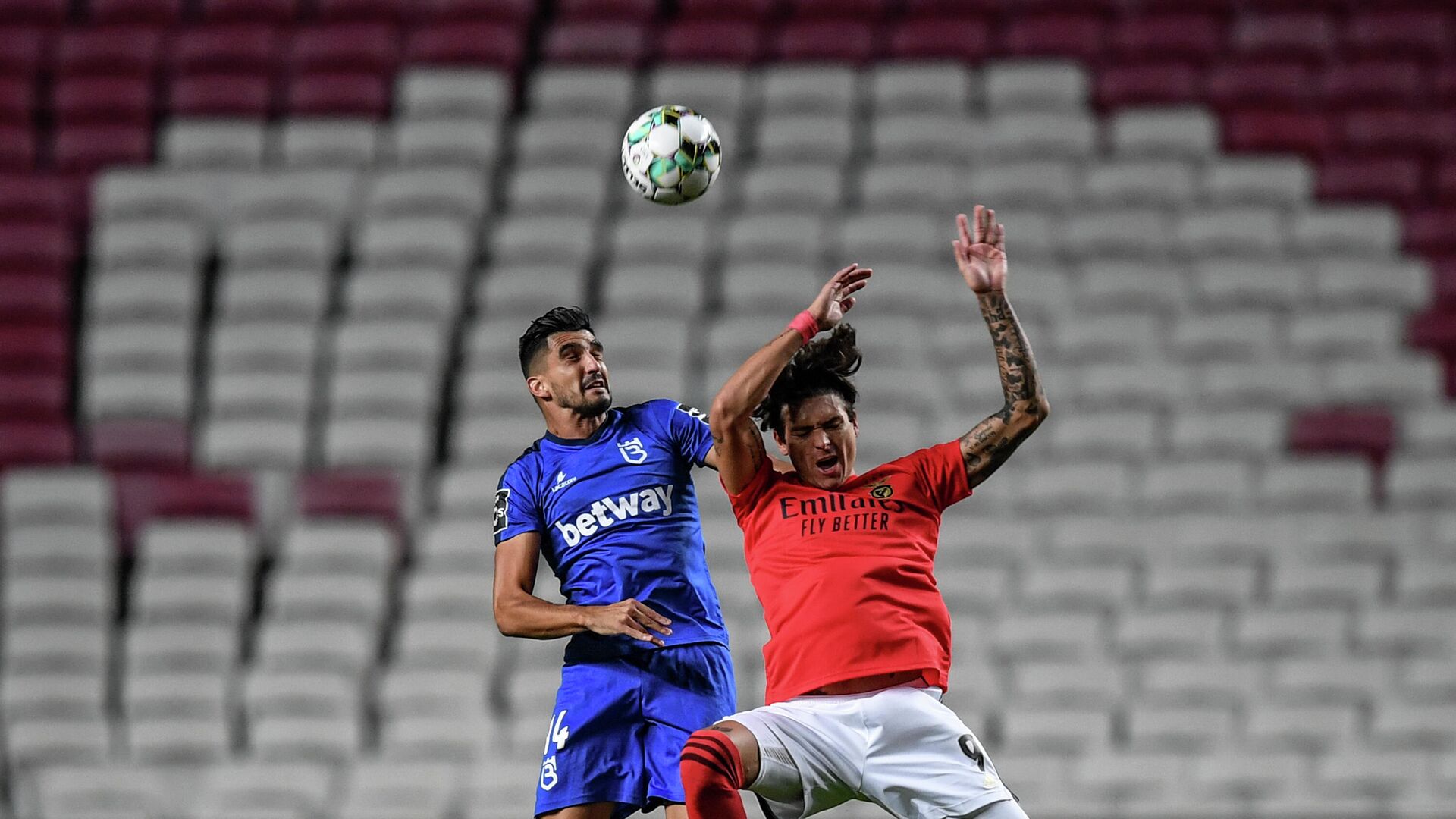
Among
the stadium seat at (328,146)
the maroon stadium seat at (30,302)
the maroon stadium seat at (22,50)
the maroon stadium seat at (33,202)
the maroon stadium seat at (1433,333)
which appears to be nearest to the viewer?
the maroon stadium seat at (1433,333)

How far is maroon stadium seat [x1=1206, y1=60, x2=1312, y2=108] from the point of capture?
29.7ft

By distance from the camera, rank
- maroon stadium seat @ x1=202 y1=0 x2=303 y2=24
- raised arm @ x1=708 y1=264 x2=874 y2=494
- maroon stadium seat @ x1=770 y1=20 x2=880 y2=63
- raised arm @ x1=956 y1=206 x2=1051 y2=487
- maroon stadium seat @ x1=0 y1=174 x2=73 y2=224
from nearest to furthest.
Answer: raised arm @ x1=708 y1=264 x2=874 y2=494
raised arm @ x1=956 y1=206 x2=1051 y2=487
maroon stadium seat @ x1=0 y1=174 x2=73 y2=224
maroon stadium seat @ x1=770 y1=20 x2=880 y2=63
maroon stadium seat @ x1=202 y1=0 x2=303 y2=24

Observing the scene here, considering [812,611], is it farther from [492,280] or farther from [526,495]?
[492,280]

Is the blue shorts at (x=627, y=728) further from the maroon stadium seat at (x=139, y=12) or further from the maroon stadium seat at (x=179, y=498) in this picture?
the maroon stadium seat at (x=139, y=12)

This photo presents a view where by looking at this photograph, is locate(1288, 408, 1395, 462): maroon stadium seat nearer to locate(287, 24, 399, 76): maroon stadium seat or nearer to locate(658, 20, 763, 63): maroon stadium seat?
locate(658, 20, 763, 63): maroon stadium seat

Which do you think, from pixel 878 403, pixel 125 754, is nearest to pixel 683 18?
pixel 878 403

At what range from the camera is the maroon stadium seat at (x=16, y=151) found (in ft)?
30.3

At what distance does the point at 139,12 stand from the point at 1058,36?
5.38 meters

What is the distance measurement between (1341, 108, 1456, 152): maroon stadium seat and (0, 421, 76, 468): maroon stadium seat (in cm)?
689

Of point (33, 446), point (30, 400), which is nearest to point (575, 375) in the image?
point (33, 446)

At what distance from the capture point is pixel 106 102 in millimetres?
9422

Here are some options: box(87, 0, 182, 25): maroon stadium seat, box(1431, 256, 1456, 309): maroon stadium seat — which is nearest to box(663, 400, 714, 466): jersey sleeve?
box(1431, 256, 1456, 309): maroon stadium seat

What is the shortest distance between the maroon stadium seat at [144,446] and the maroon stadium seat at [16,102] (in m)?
2.30

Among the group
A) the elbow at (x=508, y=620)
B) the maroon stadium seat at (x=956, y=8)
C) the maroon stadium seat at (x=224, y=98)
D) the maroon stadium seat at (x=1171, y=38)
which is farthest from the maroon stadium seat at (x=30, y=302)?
the maroon stadium seat at (x=1171, y=38)
